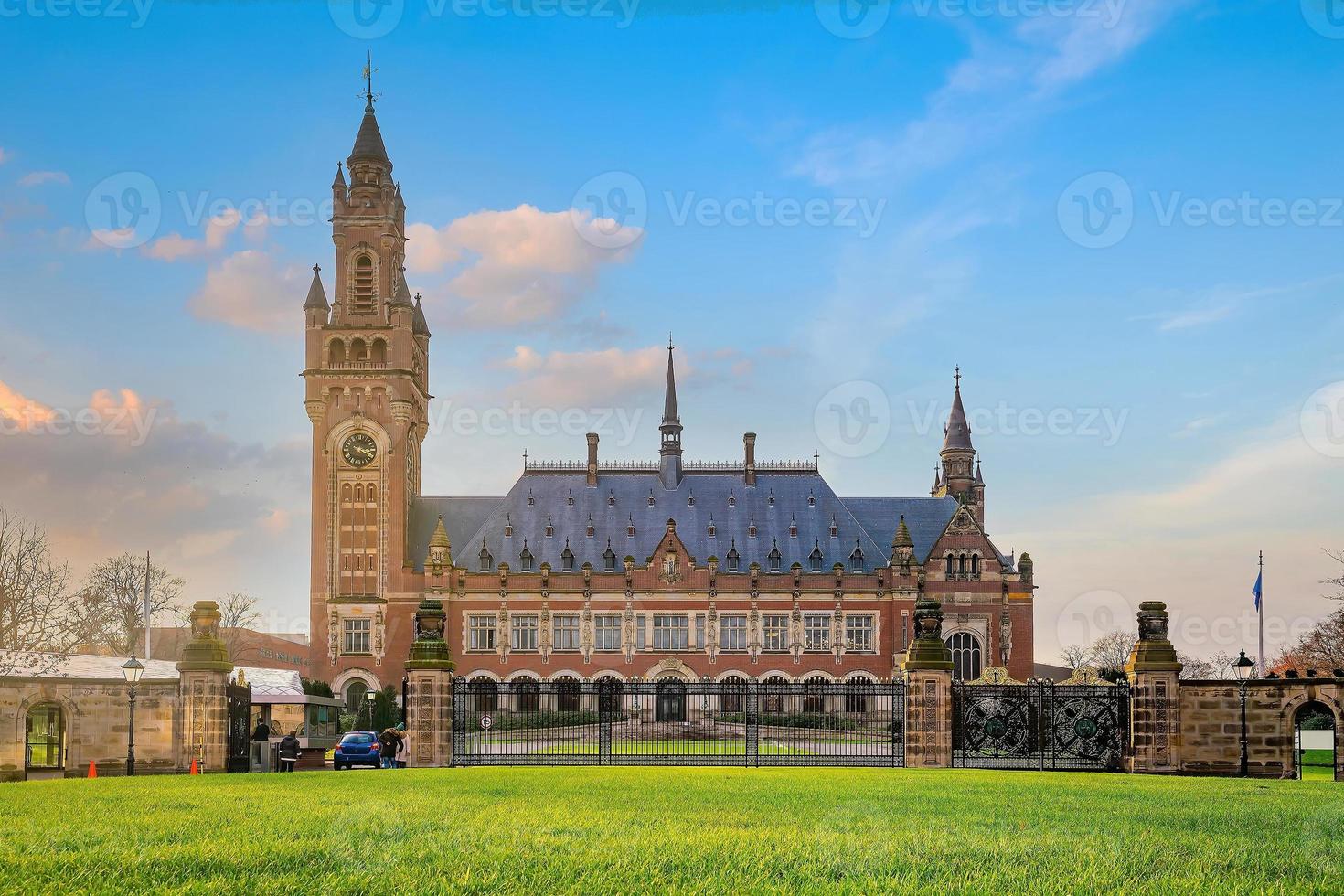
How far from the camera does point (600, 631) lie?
63031mm

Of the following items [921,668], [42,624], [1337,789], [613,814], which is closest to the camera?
[613,814]

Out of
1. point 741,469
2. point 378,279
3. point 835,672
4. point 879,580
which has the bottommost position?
point 835,672

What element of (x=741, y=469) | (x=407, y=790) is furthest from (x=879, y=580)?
(x=407, y=790)

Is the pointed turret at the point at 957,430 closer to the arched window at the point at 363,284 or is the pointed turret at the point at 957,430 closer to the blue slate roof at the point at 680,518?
the blue slate roof at the point at 680,518

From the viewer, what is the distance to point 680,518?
65.8m

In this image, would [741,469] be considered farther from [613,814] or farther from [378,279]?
[613,814]

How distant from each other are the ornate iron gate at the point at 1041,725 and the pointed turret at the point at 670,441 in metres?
38.0

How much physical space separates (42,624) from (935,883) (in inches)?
1935

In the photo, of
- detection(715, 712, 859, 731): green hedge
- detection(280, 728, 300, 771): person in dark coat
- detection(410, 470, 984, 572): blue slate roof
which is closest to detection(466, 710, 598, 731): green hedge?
detection(715, 712, 859, 731): green hedge

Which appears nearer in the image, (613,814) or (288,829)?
(288,829)

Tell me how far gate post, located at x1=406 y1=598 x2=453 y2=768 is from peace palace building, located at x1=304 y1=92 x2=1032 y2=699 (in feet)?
112

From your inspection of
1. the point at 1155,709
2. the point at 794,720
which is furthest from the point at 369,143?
the point at 1155,709

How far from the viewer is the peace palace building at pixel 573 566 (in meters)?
62.2

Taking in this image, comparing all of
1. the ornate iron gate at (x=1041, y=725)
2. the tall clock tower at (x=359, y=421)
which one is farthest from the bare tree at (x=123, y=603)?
the ornate iron gate at (x=1041, y=725)
